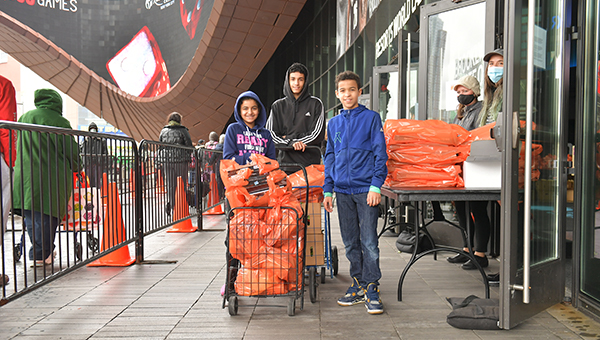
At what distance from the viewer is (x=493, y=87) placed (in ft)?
12.7

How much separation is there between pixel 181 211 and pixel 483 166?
4403mm

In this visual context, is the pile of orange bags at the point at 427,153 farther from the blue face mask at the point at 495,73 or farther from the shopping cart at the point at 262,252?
the shopping cart at the point at 262,252

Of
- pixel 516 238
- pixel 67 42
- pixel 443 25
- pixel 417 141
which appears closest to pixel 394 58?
pixel 443 25

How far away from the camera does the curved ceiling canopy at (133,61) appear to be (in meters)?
20.0

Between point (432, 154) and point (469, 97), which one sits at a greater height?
point (469, 97)

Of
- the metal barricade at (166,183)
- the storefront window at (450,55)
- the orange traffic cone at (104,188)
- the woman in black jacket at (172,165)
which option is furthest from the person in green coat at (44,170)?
the storefront window at (450,55)

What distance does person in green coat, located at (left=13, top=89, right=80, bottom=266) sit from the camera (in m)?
3.18

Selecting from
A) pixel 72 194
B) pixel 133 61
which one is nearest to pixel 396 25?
pixel 72 194

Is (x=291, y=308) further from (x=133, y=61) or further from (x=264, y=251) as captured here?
(x=133, y=61)

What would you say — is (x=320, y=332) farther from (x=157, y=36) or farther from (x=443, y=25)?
(x=157, y=36)

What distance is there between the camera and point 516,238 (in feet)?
8.40

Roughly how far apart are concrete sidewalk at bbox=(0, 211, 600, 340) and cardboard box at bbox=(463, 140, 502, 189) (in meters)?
0.87

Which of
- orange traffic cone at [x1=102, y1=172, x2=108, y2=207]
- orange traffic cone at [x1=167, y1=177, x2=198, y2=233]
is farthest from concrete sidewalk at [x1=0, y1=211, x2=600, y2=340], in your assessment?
orange traffic cone at [x1=167, y1=177, x2=198, y2=233]

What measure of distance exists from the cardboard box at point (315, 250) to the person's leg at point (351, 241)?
0.90 feet
